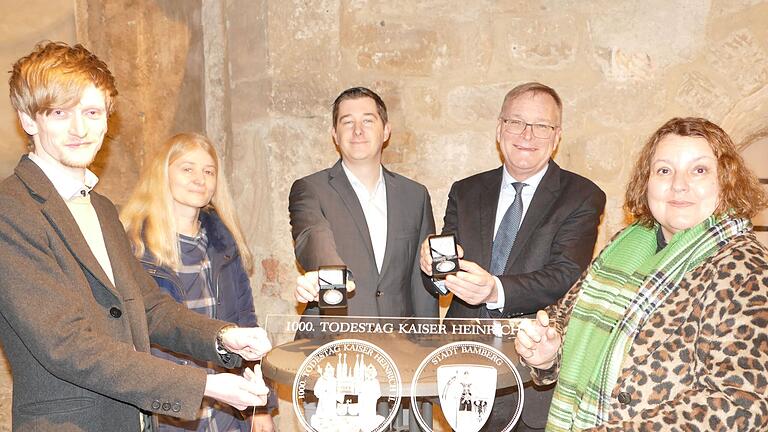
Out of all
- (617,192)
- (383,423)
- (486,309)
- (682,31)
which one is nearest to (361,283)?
(486,309)

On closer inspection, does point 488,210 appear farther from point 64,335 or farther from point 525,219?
point 64,335

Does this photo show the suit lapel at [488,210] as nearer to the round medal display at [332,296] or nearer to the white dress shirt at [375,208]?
the white dress shirt at [375,208]

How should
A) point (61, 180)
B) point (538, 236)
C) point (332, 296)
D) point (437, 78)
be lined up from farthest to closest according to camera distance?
point (437, 78), point (538, 236), point (332, 296), point (61, 180)

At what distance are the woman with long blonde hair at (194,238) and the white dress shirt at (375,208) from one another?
62 centimetres

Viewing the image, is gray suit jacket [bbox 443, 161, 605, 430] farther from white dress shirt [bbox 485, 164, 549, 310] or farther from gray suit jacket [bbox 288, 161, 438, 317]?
gray suit jacket [bbox 288, 161, 438, 317]

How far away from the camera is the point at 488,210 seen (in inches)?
129

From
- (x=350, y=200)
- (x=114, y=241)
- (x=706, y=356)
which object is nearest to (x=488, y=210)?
(x=350, y=200)

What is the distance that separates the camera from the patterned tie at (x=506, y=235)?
3.13m

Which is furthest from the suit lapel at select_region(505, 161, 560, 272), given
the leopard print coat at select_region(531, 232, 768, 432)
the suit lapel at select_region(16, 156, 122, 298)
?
the suit lapel at select_region(16, 156, 122, 298)

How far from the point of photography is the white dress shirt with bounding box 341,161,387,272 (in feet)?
10.7

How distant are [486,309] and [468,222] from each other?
1.52 feet

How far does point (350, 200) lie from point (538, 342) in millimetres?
1319

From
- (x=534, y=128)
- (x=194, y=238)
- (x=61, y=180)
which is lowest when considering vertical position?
(x=194, y=238)

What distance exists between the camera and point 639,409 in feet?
6.24
